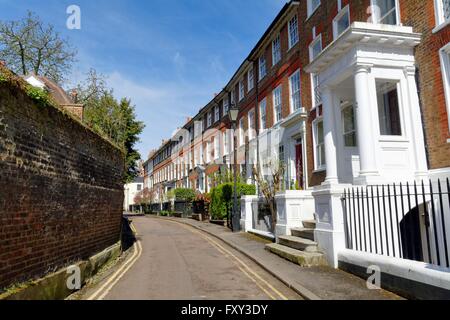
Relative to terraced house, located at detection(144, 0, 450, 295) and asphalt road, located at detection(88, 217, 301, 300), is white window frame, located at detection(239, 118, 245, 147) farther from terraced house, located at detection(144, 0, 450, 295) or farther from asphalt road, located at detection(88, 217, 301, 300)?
asphalt road, located at detection(88, 217, 301, 300)

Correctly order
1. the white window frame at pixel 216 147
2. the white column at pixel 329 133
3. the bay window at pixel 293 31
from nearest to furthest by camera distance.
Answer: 1. the white column at pixel 329 133
2. the bay window at pixel 293 31
3. the white window frame at pixel 216 147

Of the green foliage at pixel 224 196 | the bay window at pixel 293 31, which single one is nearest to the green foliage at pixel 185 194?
the green foliage at pixel 224 196

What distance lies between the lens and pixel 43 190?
6227 millimetres

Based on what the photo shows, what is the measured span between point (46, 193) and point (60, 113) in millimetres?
1713

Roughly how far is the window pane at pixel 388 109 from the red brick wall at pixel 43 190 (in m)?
8.87

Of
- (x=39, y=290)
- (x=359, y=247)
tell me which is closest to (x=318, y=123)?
(x=359, y=247)

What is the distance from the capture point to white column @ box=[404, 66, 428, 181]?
31.3 feet

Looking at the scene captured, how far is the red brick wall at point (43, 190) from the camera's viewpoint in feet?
16.9

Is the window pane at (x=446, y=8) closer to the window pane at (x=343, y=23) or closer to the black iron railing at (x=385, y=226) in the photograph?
the black iron railing at (x=385, y=226)

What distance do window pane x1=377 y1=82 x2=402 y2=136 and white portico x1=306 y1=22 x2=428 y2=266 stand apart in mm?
699

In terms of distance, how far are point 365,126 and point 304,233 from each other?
371 centimetres

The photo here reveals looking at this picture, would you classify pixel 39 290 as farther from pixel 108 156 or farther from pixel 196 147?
pixel 196 147

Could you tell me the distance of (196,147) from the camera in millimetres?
41750

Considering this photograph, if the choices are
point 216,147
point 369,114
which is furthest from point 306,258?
point 216,147
